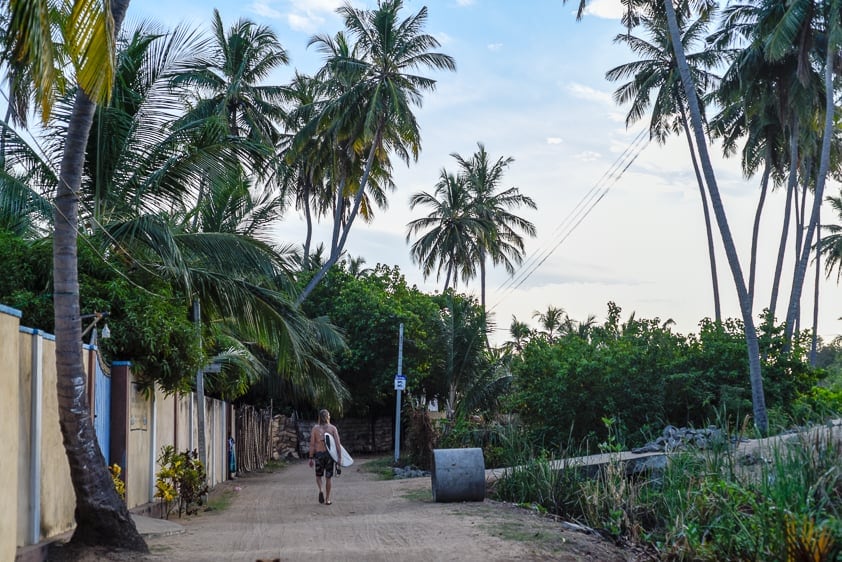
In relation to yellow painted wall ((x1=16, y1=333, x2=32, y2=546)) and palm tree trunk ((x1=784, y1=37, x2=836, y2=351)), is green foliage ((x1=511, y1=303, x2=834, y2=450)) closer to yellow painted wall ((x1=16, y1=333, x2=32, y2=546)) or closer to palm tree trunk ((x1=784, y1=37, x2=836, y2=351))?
palm tree trunk ((x1=784, y1=37, x2=836, y2=351))

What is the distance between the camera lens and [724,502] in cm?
901

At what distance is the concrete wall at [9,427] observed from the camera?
7.38 metres

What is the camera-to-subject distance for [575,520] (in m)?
12.5

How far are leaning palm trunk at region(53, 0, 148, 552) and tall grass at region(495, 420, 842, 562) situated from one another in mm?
5582

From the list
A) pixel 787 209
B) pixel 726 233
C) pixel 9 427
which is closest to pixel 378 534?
pixel 9 427

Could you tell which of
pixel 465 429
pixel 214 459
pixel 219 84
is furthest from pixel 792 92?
pixel 214 459

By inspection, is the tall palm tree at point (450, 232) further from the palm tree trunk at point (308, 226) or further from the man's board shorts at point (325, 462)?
the man's board shorts at point (325, 462)

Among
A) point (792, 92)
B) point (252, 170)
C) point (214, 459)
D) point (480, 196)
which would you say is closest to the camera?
point (252, 170)

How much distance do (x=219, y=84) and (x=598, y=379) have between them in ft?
49.6

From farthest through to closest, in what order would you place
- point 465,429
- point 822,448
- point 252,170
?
point 465,429 < point 252,170 < point 822,448

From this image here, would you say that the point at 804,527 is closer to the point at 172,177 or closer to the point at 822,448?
the point at 822,448

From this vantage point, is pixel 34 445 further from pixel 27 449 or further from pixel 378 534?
pixel 378 534

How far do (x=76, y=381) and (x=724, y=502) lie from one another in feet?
20.8

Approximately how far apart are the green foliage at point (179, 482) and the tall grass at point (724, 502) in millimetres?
5256
